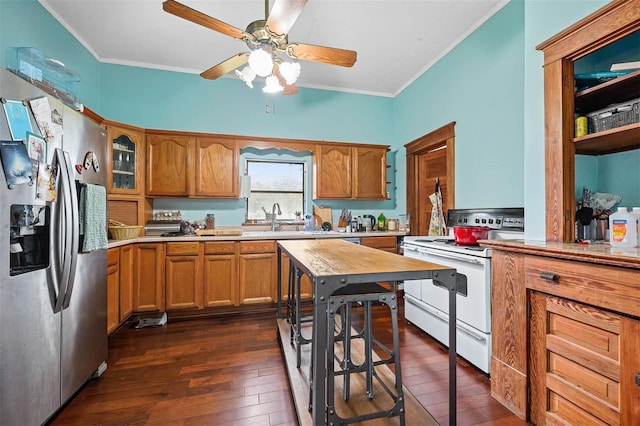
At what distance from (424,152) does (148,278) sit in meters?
3.63

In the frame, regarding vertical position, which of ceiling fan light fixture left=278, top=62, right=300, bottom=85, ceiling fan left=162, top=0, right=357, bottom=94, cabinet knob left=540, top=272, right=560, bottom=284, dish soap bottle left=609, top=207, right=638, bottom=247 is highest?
ceiling fan left=162, top=0, right=357, bottom=94

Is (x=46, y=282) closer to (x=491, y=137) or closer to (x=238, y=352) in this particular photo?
(x=238, y=352)

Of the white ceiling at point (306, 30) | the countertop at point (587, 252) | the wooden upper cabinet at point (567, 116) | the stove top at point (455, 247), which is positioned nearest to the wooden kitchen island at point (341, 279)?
the countertop at point (587, 252)

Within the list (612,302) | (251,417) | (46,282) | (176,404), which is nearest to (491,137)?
(612,302)

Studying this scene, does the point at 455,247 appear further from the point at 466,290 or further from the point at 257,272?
the point at 257,272

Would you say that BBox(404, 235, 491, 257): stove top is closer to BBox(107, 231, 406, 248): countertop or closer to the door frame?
the door frame

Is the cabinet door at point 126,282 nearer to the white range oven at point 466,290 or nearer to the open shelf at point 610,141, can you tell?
the white range oven at point 466,290

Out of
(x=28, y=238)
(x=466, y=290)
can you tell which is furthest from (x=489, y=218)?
(x=28, y=238)

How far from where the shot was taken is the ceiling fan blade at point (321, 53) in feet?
6.95

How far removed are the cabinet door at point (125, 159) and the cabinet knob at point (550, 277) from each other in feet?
12.2

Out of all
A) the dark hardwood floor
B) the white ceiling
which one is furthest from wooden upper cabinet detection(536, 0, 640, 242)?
the white ceiling

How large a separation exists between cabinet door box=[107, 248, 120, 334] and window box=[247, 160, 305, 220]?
5.45ft

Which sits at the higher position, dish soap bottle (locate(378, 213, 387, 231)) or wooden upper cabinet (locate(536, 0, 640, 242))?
wooden upper cabinet (locate(536, 0, 640, 242))

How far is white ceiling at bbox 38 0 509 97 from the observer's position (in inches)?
102
